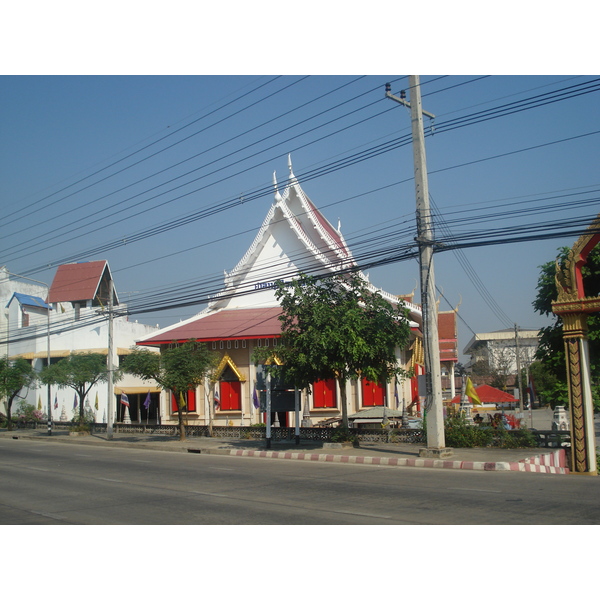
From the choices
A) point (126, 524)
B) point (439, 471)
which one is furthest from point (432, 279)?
point (126, 524)

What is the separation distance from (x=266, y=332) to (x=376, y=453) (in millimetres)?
11003

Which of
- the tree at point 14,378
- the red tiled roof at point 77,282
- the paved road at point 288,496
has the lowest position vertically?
the paved road at point 288,496

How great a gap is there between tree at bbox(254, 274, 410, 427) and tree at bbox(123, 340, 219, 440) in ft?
19.4

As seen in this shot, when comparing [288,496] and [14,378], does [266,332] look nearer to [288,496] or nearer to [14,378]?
[288,496]

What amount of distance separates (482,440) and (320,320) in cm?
626

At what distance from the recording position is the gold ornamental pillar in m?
15.7

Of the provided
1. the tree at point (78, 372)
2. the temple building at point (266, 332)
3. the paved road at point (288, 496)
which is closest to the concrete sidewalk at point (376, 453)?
the paved road at point (288, 496)

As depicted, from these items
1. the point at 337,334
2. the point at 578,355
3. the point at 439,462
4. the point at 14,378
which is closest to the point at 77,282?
the point at 14,378

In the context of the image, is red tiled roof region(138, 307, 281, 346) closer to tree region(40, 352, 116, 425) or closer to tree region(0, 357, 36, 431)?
tree region(40, 352, 116, 425)

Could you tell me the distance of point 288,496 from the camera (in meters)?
11.2

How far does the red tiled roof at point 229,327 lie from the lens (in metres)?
29.7

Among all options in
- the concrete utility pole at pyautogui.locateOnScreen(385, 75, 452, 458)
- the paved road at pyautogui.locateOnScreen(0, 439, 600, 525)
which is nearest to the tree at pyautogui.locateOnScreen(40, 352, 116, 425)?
the paved road at pyautogui.locateOnScreen(0, 439, 600, 525)

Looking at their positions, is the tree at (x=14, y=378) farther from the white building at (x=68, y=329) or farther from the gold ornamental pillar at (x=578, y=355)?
the gold ornamental pillar at (x=578, y=355)

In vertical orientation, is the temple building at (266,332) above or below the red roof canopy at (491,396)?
above
